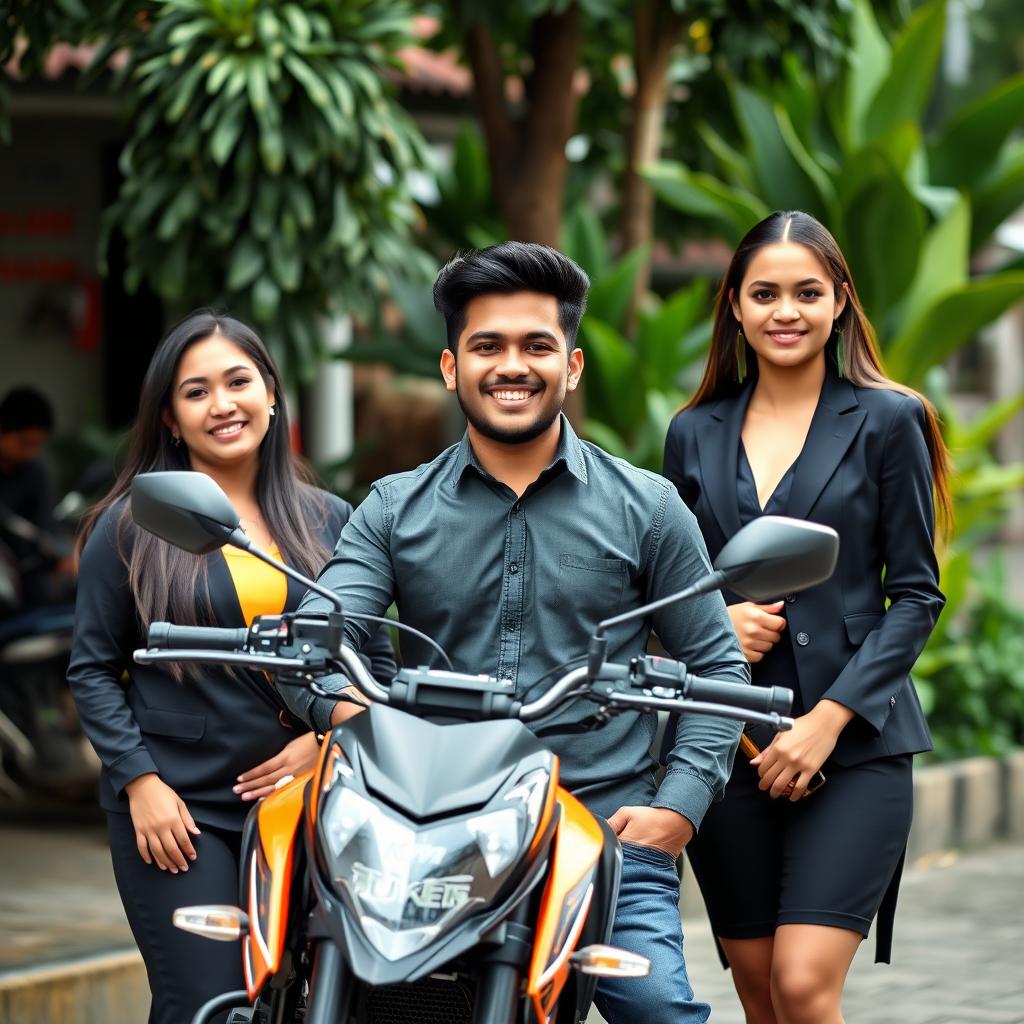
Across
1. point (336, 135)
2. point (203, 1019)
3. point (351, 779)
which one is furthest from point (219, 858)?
point (336, 135)

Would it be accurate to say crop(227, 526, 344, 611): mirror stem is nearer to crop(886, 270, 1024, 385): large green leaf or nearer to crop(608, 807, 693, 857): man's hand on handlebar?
crop(608, 807, 693, 857): man's hand on handlebar

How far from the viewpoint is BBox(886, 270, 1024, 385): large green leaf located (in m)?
7.36

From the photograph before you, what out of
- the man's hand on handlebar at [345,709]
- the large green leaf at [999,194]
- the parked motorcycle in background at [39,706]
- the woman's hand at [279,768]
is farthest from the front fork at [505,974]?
the large green leaf at [999,194]

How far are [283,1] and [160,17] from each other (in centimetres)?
42

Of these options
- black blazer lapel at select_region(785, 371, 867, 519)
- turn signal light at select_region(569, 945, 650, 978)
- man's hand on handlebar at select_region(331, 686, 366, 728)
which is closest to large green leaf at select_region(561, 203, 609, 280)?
black blazer lapel at select_region(785, 371, 867, 519)

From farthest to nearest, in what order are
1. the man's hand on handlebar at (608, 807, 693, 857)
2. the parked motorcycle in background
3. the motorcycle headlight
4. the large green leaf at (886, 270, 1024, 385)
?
the large green leaf at (886, 270, 1024, 385)
the parked motorcycle in background
the man's hand on handlebar at (608, 807, 693, 857)
the motorcycle headlight

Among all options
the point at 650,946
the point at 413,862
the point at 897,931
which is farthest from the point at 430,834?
the point at 897,931

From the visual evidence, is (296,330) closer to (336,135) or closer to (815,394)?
(336,135)

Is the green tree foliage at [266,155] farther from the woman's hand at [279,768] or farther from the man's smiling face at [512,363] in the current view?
the man's smiling face at [512,363]

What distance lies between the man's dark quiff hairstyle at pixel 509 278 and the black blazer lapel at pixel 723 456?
32.4 inches

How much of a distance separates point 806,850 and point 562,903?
1.28m

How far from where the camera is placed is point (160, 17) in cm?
623

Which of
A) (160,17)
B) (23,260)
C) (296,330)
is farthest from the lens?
(23,260)

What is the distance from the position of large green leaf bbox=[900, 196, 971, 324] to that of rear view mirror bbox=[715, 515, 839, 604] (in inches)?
205
